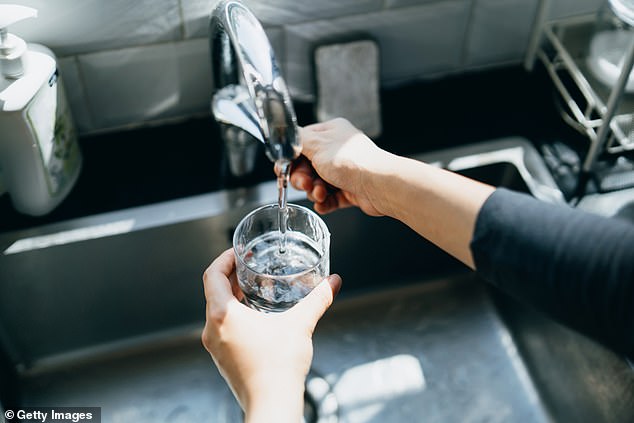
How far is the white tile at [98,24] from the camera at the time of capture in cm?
82

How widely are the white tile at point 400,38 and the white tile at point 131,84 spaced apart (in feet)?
0.52

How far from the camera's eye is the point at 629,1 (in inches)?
32.4

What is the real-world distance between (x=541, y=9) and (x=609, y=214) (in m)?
0.32

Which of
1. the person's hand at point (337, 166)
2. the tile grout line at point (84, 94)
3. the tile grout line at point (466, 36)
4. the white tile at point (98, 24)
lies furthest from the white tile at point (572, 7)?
the tile grout line at point (84, 94)

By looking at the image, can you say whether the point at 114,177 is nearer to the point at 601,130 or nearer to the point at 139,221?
the point at 139,221

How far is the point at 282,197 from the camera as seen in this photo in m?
0.68

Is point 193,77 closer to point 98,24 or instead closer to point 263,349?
point 98,24

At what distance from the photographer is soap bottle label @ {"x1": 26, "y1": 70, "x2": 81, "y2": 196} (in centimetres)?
78

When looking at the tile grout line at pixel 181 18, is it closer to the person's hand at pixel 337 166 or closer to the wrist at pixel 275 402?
the person's hand at pixel 337 166

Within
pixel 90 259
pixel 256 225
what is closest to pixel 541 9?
pixel 256 225

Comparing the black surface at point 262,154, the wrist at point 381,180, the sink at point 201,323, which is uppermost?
the wrist at point 381,180

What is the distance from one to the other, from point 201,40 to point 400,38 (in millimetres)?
273

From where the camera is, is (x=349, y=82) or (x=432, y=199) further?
(x=349, y=82)

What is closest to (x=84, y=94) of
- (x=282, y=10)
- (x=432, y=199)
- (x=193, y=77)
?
(x=193, y=77)
